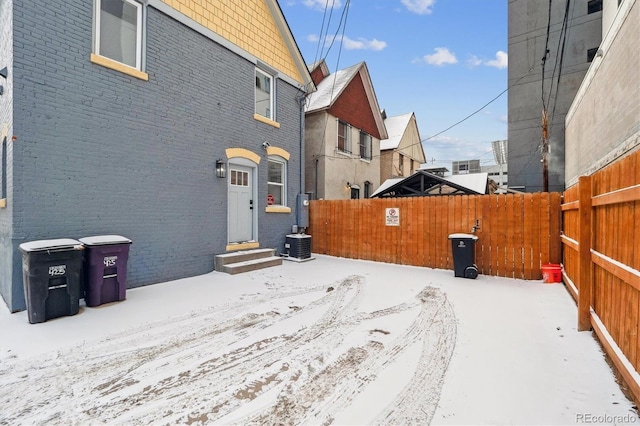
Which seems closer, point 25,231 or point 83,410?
point 83,410

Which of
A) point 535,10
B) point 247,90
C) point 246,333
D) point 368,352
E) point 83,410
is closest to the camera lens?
point 83,410

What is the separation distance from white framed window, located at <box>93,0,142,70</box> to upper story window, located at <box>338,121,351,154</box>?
9480 millimetres

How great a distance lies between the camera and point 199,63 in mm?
7387

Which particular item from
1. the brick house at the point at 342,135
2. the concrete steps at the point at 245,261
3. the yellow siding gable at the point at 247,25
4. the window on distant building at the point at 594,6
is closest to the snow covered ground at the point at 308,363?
the concrete steps at the point at 245,261

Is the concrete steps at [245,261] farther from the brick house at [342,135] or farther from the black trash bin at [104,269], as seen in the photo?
the brick house at [342,135]

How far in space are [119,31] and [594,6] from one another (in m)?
23.6

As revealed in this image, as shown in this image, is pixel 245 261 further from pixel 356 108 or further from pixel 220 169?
pixel 356 108

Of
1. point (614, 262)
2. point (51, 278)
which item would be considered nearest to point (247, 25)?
point (51, 278)

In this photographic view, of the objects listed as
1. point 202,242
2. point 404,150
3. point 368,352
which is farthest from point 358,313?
point 404,150

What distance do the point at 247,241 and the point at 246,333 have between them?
5.11 m

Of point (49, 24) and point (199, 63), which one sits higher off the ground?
point (199, 63)

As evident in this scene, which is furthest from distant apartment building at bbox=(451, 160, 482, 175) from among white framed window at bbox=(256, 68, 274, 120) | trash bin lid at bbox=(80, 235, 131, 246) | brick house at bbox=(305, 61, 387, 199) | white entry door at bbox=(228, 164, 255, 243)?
trash bin lid at bbox=(80, 235, 131, 246)

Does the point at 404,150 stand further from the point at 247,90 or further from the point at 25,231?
the point at 25,231

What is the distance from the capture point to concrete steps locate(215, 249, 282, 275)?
295 inches
